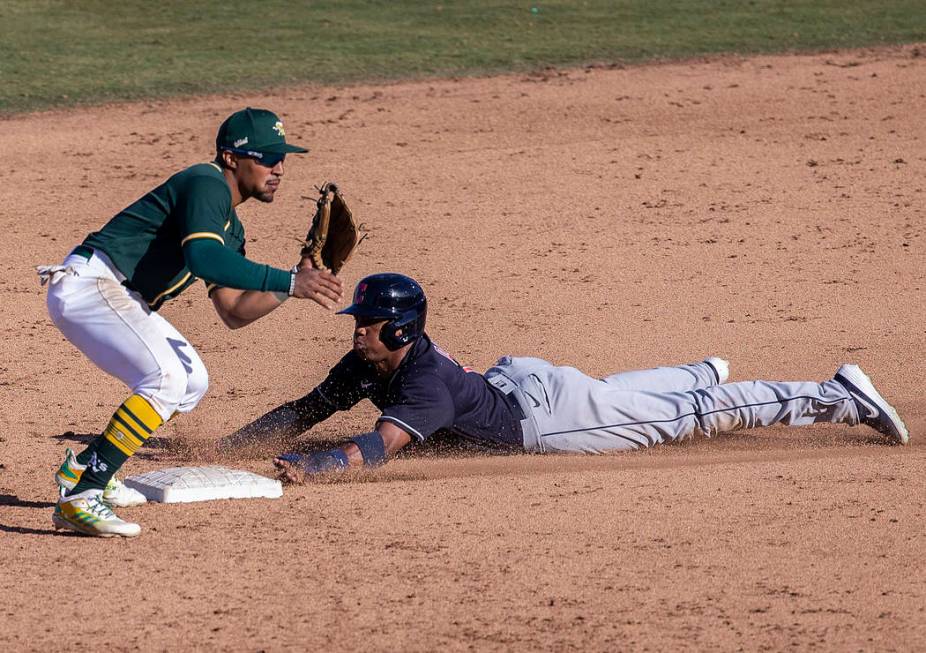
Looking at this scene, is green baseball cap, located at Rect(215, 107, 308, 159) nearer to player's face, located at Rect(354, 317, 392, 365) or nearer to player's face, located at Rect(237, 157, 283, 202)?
player's face, located at Rect(237, 157, 283, 202)

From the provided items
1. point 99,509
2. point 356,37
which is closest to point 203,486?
point 99,509

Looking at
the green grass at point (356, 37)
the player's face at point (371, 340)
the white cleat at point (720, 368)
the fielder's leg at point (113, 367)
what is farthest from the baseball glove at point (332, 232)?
the green grass at point (356, 37)

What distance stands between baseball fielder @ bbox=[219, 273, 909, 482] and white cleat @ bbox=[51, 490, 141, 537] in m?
0.79

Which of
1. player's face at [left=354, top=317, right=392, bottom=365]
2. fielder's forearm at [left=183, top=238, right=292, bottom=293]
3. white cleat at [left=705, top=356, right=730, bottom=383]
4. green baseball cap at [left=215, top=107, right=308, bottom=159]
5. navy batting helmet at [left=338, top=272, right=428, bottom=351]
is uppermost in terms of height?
green baseball cap at [left=215, top=107, right=308, bottom=159]

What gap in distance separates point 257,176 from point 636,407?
203 centimetres

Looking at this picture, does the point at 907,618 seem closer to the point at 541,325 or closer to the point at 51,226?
the point at 541,325

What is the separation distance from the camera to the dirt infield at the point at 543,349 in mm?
5023

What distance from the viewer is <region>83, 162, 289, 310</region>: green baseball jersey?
5562 mm

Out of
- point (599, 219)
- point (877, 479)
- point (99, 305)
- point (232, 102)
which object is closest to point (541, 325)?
point (599, 219)

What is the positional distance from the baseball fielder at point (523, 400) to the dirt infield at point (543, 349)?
14 cm

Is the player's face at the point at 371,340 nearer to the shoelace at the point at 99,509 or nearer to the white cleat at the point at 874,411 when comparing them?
the shoelace at the point at 99,509

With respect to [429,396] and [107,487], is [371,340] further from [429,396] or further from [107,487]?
[107,487]

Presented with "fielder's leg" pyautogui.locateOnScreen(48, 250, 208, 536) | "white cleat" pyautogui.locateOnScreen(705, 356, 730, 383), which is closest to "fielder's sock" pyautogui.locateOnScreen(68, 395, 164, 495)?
"fielder's leg" pyautogui.locateOnScreen(48, 250, 208, 536)

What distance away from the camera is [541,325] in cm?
877
